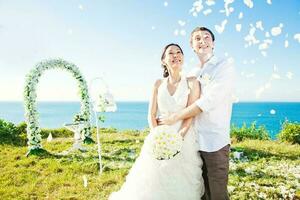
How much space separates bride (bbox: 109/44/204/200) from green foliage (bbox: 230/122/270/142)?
10.9m

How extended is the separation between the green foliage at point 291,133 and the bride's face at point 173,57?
35.3ft

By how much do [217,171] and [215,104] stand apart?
2.70 feet

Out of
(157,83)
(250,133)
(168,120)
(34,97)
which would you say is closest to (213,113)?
(168,120)

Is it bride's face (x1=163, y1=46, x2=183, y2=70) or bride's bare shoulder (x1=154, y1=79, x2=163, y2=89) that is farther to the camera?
bride's bare shoulder (x1=154, y1=79, x2=163, y2=89)

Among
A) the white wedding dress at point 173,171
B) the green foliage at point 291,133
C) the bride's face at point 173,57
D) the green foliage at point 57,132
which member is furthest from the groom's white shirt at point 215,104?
the green foliage at point 57,132

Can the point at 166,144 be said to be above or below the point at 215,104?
below

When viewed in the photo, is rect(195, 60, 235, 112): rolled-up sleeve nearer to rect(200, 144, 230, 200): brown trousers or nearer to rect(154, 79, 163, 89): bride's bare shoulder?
rect(200, 144, 230, 200): brown trousers

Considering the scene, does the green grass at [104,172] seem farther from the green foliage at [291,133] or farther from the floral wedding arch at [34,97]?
the green foliage at [291,133]

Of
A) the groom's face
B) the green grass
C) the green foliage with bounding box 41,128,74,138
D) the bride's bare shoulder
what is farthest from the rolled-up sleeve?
the green foliage with bounding box 41,128,74,138

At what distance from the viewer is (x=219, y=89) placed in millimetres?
4539

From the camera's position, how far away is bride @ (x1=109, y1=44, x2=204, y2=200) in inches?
193

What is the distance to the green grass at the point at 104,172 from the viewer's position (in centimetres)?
779

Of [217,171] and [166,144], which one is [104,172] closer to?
[166,144]

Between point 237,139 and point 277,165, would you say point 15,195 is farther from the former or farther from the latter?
point 237,139
